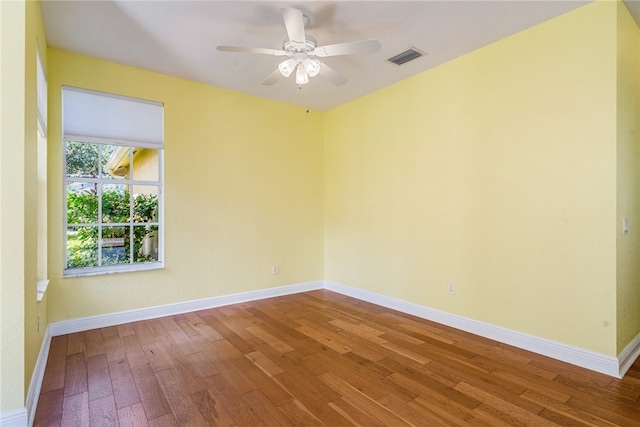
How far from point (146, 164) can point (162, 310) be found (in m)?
1.73

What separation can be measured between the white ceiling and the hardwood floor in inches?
112

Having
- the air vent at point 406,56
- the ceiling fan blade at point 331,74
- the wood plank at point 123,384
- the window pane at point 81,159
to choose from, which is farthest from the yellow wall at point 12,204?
the air vent at point 406,56

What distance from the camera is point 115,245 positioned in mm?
3508

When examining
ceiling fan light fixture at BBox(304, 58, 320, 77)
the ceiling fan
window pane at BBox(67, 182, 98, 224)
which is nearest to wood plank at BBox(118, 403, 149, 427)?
window pane at BBox(67, 182, 98, 224)

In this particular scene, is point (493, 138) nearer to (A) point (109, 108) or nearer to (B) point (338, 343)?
(B) point (338, 343)

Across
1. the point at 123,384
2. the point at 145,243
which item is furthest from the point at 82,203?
the point at 123,384

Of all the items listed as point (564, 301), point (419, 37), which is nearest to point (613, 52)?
point (419, 37)

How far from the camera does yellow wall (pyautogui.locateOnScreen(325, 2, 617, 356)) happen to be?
2.46m

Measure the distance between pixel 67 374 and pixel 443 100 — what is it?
168 inches

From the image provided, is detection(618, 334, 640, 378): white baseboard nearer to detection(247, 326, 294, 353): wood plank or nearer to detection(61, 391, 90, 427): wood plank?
detection(247, 326, 294, 353): wood plank

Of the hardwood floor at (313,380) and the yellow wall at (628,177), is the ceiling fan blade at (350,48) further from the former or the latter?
the hardwood floor at (313,380)

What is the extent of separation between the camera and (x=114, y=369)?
249 cm

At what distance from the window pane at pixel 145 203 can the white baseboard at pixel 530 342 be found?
308 centimetres

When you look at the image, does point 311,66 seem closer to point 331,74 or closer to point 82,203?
point 331,74
